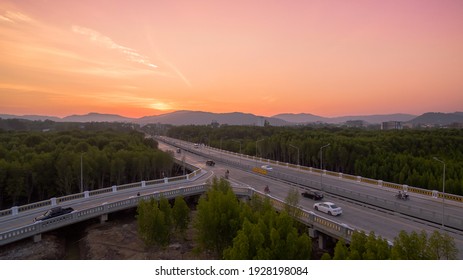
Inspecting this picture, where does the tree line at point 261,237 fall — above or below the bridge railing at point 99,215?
above

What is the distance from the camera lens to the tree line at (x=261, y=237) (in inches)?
454

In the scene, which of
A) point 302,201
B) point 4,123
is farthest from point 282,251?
point 4,123

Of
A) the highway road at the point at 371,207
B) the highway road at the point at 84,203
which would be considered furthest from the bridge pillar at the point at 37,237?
the highway road at the point at 371,207

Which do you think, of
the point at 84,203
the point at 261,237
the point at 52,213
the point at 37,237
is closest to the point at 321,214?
the point at 261,237

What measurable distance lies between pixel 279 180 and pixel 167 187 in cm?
1534

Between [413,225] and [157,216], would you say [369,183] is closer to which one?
[413,225]

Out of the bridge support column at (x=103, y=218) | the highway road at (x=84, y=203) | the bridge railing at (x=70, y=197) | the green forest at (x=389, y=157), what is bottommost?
the bridge support column at (x=103, y=218)

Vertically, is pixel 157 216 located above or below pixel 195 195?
above

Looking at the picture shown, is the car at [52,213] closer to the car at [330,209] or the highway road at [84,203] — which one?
the highway road at [84,203]

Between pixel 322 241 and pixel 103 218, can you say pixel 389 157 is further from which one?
pixel 103 218

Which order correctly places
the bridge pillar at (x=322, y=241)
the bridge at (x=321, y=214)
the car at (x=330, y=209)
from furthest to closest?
the car at (x=330, y=209) → the bridge pillar at (x=322, y=241) → the bridge at (x=321, y=214)

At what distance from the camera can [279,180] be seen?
42719 mm

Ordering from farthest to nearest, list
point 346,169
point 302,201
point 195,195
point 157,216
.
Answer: point 346,169
point 195,195
point 302,201
point 157,216

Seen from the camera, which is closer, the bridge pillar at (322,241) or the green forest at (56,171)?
the bridge pillar at (322,241)
